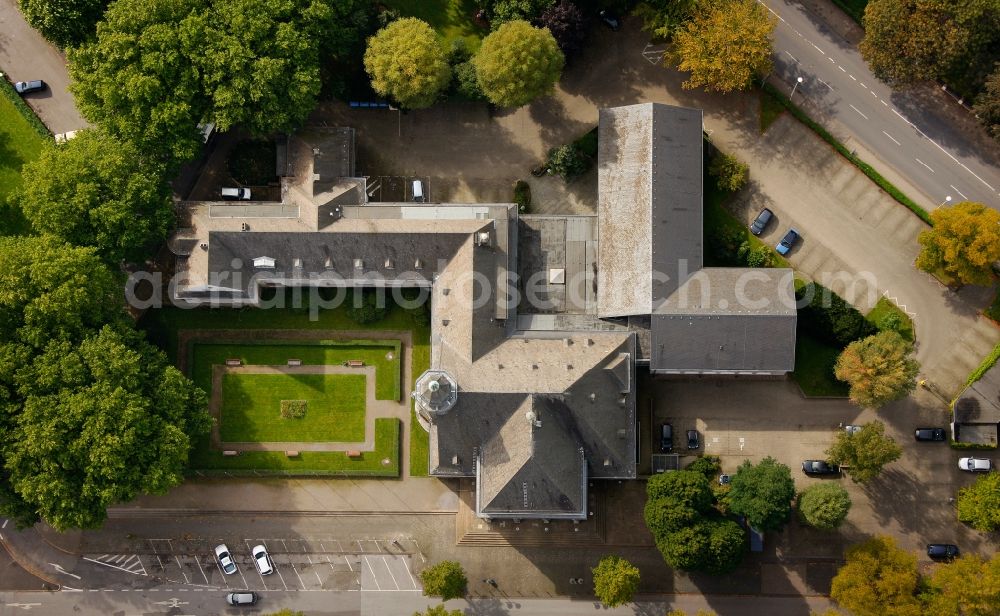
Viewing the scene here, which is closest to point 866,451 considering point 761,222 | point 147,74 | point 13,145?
point 761,222

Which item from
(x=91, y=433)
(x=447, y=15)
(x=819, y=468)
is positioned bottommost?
(x=91, y=433)

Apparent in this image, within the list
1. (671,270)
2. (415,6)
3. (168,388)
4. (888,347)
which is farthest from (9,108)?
(888,347)

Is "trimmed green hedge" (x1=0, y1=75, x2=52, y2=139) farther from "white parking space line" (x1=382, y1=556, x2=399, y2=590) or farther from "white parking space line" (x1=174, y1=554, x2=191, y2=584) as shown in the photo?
"white parking space line" (x1=382, y1=556, x2=399, y2=590)

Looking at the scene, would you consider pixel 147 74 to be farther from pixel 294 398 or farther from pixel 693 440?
pixel 693 440

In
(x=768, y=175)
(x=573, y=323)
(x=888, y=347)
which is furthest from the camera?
(x=768, y=175)

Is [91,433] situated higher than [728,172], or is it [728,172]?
[728,172]

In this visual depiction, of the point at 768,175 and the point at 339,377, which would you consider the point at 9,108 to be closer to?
the point at 339,377

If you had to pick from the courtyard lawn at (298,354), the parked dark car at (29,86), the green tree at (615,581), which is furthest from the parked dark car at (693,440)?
the parked dark car at (29,86)
